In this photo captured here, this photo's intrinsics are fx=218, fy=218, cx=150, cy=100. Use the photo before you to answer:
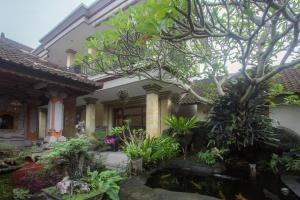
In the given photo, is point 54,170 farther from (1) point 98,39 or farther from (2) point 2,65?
(1) point 98,39

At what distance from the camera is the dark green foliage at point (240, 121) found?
6242 millimetres

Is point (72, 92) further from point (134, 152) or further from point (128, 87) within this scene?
point (128, 87)

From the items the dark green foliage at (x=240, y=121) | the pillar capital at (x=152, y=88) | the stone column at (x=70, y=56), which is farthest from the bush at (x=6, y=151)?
the stone column at (x=70, y=56)

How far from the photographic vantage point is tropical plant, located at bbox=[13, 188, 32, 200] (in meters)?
4.28

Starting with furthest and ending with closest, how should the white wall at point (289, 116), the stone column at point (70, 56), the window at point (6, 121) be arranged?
the stone column at point (70, 56), the white wall at point (289, 116), the window at point (6, 121)

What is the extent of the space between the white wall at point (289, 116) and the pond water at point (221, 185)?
563cm

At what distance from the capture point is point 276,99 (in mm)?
9734

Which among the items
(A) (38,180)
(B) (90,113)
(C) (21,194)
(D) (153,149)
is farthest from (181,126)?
(B) (90,113)

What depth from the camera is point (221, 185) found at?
15.6ft

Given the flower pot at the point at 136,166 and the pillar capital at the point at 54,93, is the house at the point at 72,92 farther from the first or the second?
the flower pot at the point at 136,166

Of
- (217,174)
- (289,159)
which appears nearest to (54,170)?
(217,174)

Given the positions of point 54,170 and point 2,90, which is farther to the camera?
point 2,90

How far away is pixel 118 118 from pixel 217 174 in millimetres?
9695

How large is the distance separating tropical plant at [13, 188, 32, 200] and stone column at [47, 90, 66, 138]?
2.62m
